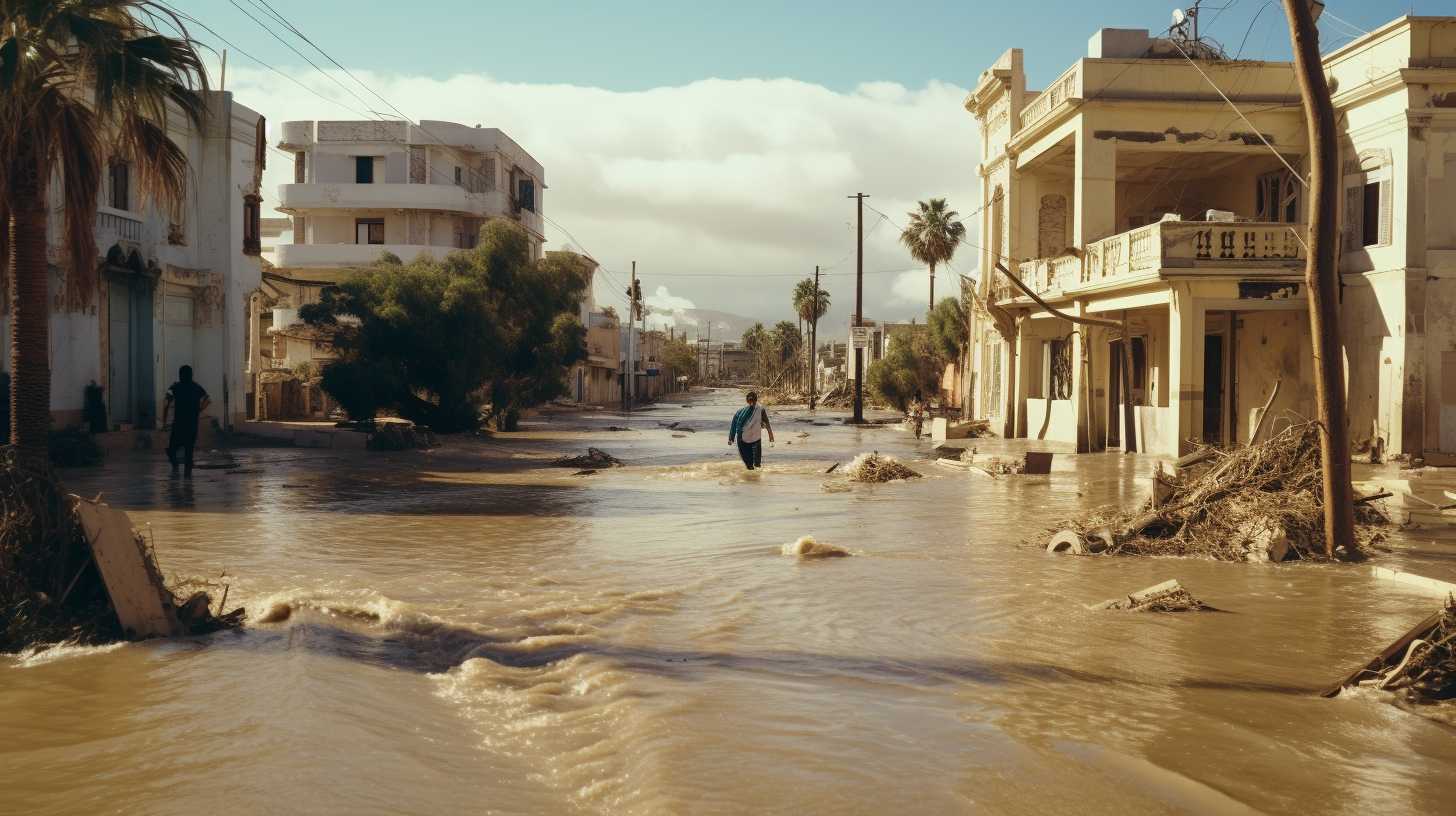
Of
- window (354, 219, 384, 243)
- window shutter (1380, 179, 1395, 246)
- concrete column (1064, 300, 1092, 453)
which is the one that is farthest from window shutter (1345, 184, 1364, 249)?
window (354, 219, 384, 243)

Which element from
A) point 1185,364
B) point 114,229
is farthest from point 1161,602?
point 114,229

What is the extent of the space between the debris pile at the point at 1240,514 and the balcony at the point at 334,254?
1860 inches

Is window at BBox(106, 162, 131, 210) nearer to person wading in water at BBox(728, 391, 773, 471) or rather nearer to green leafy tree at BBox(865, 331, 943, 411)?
person wading in water at BBox(728, 391, 773, 471)

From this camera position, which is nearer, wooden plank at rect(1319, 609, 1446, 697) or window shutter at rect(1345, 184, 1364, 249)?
wooden plank at rect(1319, 609, 1446, 697)

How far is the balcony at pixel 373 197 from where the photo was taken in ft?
181

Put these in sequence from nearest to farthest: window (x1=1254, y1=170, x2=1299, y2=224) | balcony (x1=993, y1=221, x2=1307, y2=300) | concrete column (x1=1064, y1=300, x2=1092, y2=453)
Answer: balcony (x1=993, y1=221, x2=1307, y2=300) < window (x1=1254, y1=170, x2=1299, y2=224) < concrete column (x1=1064, y1=300, x2=1092, y2=453)

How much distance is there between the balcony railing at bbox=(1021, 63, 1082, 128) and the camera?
27172 millimetres

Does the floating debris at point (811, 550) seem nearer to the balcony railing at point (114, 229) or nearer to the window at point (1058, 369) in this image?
the balcony railing at point (114, 229)

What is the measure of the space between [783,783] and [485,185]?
57691mm

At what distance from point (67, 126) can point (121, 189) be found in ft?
42.6

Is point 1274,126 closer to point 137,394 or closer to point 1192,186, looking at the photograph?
point 1192,186

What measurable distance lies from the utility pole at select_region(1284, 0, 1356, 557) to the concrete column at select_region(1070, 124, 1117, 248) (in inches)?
640

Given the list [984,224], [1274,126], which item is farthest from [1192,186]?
[984,224]

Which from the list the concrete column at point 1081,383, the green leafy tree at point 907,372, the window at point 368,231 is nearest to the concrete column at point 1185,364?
the concrete column at point 1081,383
